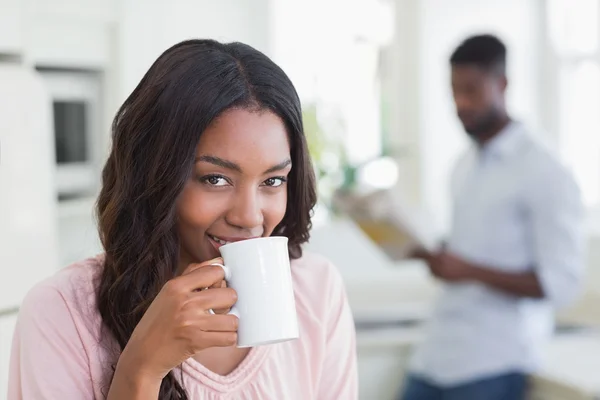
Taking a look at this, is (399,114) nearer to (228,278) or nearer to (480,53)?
(480,53)

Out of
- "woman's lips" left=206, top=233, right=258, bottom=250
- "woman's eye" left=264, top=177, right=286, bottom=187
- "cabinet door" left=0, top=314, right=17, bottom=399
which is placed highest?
"woman's eye" left=264, top=177, right=286, bottom=187

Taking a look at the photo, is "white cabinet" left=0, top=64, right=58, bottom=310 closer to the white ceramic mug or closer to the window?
the white ceramic mug

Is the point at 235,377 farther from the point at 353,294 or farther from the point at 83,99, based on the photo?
the point at 353,294

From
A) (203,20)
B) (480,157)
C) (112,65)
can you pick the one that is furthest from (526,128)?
(112,65)

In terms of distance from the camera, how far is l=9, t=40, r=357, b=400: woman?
3.30 feet

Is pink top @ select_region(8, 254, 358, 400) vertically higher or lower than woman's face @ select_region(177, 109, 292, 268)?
lower

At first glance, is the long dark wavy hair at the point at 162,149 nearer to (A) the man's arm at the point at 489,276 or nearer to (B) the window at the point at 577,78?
(A) the man's arm at the point at 489,276

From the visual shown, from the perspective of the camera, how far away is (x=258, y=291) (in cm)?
92

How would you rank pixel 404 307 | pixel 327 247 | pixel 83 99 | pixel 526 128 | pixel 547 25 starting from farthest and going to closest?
pixel 547 25 < pixel 327 247 < pixel 404 307 < pixel 526 128 < pixel 83 99

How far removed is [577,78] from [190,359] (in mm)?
3686

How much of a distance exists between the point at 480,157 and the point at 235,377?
1636 millimetres

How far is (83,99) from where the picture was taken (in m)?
2.09

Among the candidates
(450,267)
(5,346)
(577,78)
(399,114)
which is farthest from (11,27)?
(577,78)

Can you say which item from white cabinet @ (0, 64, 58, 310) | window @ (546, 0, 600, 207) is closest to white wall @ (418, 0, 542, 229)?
window @ (546, 0, 600, 207)
